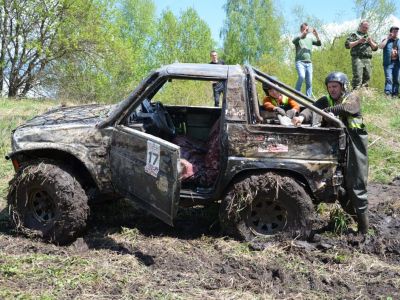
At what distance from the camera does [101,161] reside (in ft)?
17.1

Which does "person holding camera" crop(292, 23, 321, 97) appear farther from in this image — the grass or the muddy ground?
the grass

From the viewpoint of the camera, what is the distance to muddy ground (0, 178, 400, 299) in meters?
4.21

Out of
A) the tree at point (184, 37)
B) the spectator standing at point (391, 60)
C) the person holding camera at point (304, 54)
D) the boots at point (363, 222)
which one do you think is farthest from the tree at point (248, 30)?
the boots at point (363, 222)

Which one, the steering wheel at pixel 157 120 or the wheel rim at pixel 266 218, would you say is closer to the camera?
the wheel rim at pixel 266 218

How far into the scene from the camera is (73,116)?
18.3ft

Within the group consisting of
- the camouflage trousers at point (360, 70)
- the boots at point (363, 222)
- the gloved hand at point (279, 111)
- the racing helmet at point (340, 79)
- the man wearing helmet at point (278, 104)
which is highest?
the camouflage trousers at point (360, 70)

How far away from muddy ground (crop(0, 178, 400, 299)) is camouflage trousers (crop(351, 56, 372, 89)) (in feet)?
21.2

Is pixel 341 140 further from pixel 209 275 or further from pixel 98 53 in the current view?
pixel 98 53

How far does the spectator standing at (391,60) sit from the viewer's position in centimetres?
1154

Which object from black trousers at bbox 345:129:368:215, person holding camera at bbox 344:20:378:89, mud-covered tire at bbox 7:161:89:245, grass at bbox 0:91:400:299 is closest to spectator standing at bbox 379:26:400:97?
person holding camera at bbox 344:20:378:89

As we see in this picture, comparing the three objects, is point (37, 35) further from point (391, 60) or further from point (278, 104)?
point (278, 104)

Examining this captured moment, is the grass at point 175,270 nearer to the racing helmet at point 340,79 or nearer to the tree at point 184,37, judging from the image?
the racing helmet at point 340,79

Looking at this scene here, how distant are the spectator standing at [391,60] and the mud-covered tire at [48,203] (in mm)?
8763

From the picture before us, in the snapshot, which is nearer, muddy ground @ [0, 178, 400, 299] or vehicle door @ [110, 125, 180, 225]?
muddy ground @ [0, 178, 400, 299]
